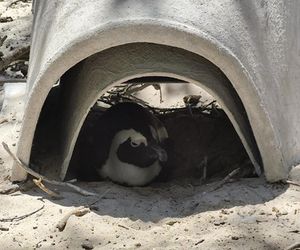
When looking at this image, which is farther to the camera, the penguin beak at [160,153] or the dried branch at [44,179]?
the penguin beak at [160,153]

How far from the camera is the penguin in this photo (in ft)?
10.9

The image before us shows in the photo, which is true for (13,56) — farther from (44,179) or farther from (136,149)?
(44,179)

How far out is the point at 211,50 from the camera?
2.62m

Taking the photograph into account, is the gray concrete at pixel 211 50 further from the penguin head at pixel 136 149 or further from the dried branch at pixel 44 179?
the penguin head at pixel 136 149

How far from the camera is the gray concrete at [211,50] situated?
2.61 m

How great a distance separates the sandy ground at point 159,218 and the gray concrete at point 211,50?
5.6 inches

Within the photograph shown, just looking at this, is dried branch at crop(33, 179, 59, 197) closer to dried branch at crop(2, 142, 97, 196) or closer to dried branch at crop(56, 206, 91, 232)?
dried branch at crop(2, 142, 97, 196)

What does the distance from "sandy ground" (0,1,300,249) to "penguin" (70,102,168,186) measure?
0.88 feet

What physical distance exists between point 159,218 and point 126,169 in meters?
0.63

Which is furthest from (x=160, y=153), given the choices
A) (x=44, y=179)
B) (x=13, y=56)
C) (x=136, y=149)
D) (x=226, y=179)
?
(x=13, y=56)

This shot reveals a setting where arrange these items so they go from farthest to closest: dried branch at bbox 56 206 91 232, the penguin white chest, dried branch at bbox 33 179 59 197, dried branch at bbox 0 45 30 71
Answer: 1. dried branch at bbox 0 45 30 71
2. the penguin white chest
3. dried branch at bbox 33 179 59 197
4. dried branch at bbox 56 206 91 232

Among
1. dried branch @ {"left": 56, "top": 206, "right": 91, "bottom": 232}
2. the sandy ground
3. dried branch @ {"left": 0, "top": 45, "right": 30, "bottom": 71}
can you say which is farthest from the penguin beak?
dried branch @ {"left": 0, "top": 45, "right": 30, "bottom": 71}

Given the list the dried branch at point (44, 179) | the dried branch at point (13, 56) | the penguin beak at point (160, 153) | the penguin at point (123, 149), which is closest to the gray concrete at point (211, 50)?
the dried branch at point (44, 179)

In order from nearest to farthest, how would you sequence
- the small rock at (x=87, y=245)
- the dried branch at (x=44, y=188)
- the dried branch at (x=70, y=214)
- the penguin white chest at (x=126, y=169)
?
the small rock at (x=87, y=245) < the dried branch at (x=70, y=214) < the dried branch at (x=44, y=188) < the penguin white chest at (x=126, y=169)
